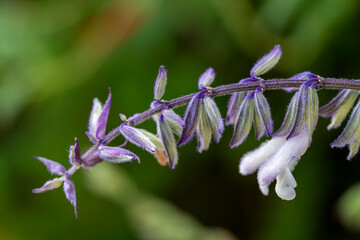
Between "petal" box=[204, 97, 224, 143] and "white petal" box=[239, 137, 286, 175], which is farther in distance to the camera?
"white petal" box=[239, 137, 286, 175]

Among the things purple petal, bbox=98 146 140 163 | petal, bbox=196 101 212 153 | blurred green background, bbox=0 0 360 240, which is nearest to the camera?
purple petal, bbox=98 146 140 163

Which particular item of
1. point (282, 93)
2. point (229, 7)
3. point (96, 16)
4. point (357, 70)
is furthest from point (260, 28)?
point (96, 16)

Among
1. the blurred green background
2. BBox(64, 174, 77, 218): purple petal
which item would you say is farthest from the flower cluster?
the blurred green background

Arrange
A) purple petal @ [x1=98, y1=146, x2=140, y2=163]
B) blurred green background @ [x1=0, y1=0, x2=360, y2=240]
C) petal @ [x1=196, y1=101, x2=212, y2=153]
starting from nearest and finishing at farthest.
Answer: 1. purple petal @ [x1=98, y1=146, x2=140, y2=163]
2. petal @ [x1=196, y1=101, x2=212, y2=153]
3. blurred green background @ [x1=0, y1=0, x2=360, y2=240]

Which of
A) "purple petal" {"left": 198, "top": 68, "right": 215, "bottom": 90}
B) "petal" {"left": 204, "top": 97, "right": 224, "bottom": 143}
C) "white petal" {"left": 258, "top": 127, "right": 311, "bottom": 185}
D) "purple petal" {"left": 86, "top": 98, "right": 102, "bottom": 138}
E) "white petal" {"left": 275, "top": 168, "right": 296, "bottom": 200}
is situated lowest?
"white petal" {"left": 275, "top": 168, "right": 296, "bottom": 200}

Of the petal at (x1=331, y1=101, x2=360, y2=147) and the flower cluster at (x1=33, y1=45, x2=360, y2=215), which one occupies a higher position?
the flower cluster at (x1=33, y1=45, x2=360, y2=215)

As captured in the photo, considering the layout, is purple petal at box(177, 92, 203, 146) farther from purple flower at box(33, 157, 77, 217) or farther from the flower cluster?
purple flower at box(33, 157, 77, 217)

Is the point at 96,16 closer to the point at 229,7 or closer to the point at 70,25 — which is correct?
the point at 70,25
